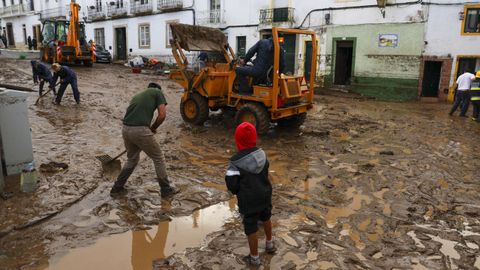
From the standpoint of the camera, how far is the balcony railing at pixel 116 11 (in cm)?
2906

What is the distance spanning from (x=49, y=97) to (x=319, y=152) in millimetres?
8955

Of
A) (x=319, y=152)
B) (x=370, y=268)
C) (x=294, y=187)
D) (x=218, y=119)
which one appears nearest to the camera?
(x=370, y=268)

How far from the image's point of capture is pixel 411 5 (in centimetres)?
1548

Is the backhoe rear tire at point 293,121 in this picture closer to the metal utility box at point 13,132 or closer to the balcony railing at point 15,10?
the metal utility box at point 13,132

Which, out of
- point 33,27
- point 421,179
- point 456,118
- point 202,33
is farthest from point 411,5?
point 33,27

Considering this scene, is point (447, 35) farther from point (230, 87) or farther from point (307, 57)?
point (230, 87)

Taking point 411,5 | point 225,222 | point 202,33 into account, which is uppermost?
point 411,5

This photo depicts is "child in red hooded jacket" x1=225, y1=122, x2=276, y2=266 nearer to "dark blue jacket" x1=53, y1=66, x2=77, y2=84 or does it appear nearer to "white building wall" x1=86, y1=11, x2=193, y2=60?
"dark blue jacket" x1=53, y1=66, x2=77, y2=84

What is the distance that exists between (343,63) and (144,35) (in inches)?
620

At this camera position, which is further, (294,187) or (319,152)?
(319,152)

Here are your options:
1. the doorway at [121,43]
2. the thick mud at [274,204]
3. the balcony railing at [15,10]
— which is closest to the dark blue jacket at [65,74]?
the thick mud at [274,204]

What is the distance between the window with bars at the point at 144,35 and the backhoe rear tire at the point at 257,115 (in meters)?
21.3

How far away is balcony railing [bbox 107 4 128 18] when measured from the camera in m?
29.1

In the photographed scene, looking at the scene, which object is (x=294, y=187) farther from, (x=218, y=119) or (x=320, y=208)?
(x=218, y=119)
